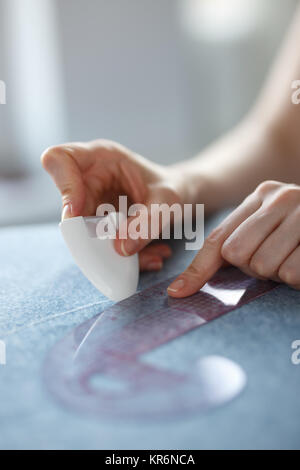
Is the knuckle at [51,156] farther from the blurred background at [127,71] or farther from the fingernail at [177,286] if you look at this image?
the blurred background at [127,71]

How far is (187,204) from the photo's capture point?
101 centimetres

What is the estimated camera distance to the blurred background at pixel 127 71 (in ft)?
10.8

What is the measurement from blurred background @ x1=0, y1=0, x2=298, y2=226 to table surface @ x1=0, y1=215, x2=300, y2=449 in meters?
2.50

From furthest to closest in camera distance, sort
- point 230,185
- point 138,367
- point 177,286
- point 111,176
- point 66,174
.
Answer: point 230,185
point 111,176
point 66,174
point 177,286
point 138,367

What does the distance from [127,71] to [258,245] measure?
10.3 feet

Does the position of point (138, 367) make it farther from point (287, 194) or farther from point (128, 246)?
point (287, 194)

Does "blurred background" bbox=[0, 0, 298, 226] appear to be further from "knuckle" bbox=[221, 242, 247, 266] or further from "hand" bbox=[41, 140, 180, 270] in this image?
"knuckle" bbox=[221, 242, 247, 266]

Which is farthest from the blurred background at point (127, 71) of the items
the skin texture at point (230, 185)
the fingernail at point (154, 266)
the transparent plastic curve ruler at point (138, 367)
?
the transparent plastic curve ruler at point (138, 367)

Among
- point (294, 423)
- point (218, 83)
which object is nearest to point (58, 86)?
point (218, 83)

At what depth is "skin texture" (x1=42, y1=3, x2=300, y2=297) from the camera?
2.15 ft

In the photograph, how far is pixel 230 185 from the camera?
1187 mm

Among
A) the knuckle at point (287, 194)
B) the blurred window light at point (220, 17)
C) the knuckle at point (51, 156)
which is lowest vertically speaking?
the knuckle at point (287, 194)

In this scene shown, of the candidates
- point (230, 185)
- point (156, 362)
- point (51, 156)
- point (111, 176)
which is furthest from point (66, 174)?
point (230, 185)
